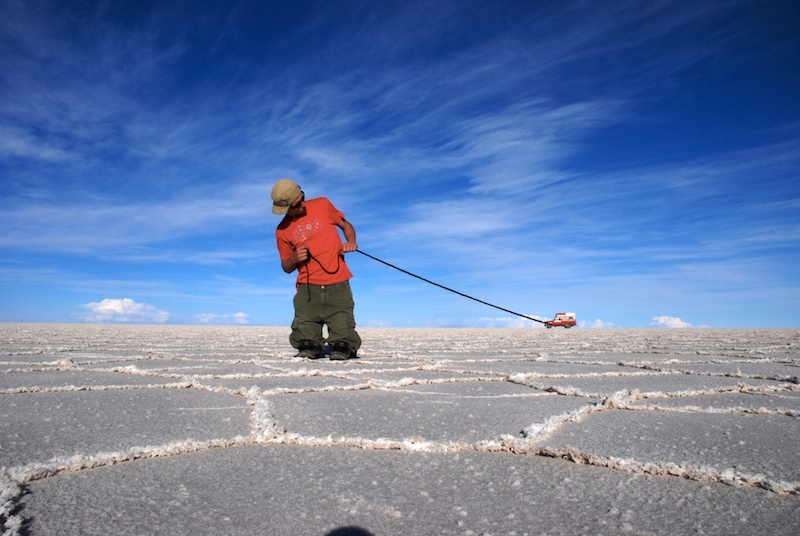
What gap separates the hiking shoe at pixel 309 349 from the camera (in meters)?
3.88

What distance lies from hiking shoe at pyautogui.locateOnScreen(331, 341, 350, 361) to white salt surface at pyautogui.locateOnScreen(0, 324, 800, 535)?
1.41 m

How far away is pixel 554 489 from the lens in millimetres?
1030

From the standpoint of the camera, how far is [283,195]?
384 cm

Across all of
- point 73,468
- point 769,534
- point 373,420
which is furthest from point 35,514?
point 769,534

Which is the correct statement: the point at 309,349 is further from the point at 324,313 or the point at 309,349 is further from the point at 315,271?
the point at 315,271

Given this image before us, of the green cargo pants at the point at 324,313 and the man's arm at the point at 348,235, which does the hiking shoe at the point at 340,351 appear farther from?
the man's arm at the point at 348,235

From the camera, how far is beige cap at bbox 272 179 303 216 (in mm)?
3850

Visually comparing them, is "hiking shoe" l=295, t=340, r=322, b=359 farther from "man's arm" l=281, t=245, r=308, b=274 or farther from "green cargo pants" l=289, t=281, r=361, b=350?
"man's arm" l=281, t=245, r=308, b=274

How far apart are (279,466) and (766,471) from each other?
1.06 meters

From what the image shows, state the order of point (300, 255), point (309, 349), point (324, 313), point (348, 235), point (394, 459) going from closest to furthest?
point (394, 459), point (300, 255), point (309, 349), point (324, 313), point (348, 235)

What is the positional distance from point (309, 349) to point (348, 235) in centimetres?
93

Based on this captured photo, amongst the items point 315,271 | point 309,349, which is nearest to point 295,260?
point 315,271

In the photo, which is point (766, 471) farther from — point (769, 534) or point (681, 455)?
point (769, 534)

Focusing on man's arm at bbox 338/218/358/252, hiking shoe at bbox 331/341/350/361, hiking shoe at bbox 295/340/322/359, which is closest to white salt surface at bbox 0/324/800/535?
hiking shoe at bbox 331/341/350/361
